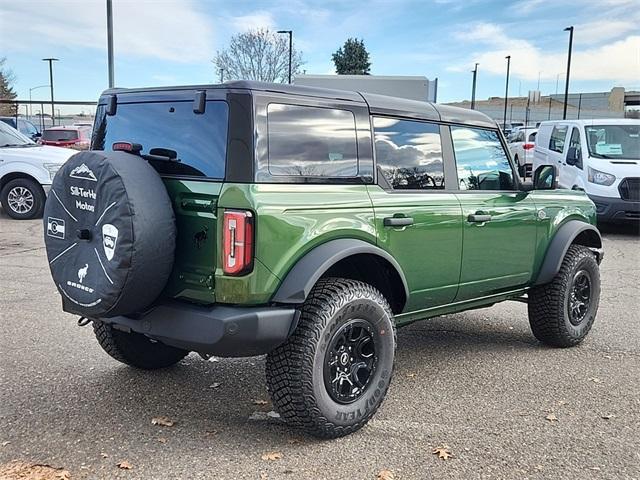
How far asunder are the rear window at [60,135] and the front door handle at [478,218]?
2150cm

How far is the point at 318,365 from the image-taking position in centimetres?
336

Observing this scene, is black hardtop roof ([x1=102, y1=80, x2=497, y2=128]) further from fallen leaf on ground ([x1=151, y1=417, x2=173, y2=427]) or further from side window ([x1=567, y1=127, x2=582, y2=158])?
side window ([x1=567, y1=127, x2=582, y2=158])

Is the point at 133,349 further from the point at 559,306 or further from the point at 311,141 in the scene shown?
the point at 559,306

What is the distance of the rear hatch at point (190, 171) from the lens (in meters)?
3.22

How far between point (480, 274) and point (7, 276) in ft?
18.1

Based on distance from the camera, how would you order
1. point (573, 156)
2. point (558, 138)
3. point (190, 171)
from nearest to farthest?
point (190, 171) < point (573, 156) < point (558, 138)

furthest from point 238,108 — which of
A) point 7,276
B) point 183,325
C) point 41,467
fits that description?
point 7,276

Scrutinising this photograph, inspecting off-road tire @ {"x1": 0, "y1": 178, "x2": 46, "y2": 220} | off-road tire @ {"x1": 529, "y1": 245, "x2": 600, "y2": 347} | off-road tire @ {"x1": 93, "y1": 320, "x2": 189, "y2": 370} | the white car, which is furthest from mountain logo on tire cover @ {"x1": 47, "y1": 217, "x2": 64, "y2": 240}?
off-road tire @ {"x1": 0, "y1": 178, "x2": 46, "y2": 220}

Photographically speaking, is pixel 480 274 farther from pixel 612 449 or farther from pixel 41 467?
pixel 41 467

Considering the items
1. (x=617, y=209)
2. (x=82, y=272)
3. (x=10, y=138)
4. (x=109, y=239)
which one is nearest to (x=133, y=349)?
(x=82, y=272)

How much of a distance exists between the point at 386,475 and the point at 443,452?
0.41 m

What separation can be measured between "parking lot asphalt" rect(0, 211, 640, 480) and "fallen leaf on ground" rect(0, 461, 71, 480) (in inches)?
2.4

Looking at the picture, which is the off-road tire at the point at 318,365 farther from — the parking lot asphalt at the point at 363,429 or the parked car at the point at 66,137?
the parked car at the point at 66,137

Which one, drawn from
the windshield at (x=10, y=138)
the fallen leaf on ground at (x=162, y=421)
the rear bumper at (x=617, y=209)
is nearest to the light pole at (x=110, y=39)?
the windshield at (x=10, y=138)
